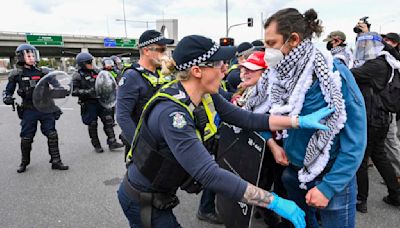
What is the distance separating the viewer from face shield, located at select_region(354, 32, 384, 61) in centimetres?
274

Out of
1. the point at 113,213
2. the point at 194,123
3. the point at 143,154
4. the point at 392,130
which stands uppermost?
the point at 194,123

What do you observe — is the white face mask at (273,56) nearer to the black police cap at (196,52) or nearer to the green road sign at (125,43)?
the black police cap at (196,52)

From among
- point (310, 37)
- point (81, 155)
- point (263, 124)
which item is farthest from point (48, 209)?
point (310, 37)

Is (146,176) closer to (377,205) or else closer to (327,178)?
(327,178)

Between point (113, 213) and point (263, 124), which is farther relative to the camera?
point (113, 213)

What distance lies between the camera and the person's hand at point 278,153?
2.00 metres

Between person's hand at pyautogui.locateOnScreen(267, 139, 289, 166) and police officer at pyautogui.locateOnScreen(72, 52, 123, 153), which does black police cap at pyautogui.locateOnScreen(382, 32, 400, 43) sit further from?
police officer at pyautogui.locateOnScreen(72, 52, 123, 153)

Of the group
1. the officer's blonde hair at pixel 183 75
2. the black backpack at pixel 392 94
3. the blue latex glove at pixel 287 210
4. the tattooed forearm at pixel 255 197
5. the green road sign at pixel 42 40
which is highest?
the green road sign at pixel 42 40

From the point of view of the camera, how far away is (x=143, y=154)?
61.8 inches

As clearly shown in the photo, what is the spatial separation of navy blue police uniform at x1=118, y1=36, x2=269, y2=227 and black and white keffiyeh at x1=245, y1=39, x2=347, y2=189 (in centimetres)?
22

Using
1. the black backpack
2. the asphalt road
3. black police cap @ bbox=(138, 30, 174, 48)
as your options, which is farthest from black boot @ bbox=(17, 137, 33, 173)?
the black backpack

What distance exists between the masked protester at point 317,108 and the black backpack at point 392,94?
1.55m

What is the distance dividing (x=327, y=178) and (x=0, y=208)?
374cm

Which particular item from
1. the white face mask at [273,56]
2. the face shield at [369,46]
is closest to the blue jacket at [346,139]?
the white face mask at [273,56]
